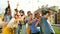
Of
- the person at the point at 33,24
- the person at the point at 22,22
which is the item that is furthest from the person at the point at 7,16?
the person at the point at 33,24

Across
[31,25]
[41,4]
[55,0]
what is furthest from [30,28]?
[55,0]

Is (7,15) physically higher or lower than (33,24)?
higher

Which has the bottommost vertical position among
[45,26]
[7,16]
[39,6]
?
[45,26]

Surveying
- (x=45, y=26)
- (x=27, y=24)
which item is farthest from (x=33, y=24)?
(x=45, y=26)

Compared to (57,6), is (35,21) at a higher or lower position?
lower

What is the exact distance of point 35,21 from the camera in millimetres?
2723

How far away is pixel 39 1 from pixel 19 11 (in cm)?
39

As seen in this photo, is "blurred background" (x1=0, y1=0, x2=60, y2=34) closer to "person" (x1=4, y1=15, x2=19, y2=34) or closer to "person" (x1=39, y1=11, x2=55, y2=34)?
"person" (x1=39, y1=11, x2=55, y2=34)

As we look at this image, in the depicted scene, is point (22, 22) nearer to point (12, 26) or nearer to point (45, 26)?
point (12, 26)

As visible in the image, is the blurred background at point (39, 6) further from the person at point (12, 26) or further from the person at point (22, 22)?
the person at point (12, 26)

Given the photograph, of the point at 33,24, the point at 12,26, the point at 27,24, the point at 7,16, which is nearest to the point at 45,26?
the point at 33,24

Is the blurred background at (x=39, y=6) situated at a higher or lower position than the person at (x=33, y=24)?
higher

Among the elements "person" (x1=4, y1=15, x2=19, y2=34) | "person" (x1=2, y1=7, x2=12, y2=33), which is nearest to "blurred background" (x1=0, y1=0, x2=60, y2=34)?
"person" (x1=2, y1=7, x2=12, y2=33)

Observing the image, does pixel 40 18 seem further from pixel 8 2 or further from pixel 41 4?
pixel 8 2
